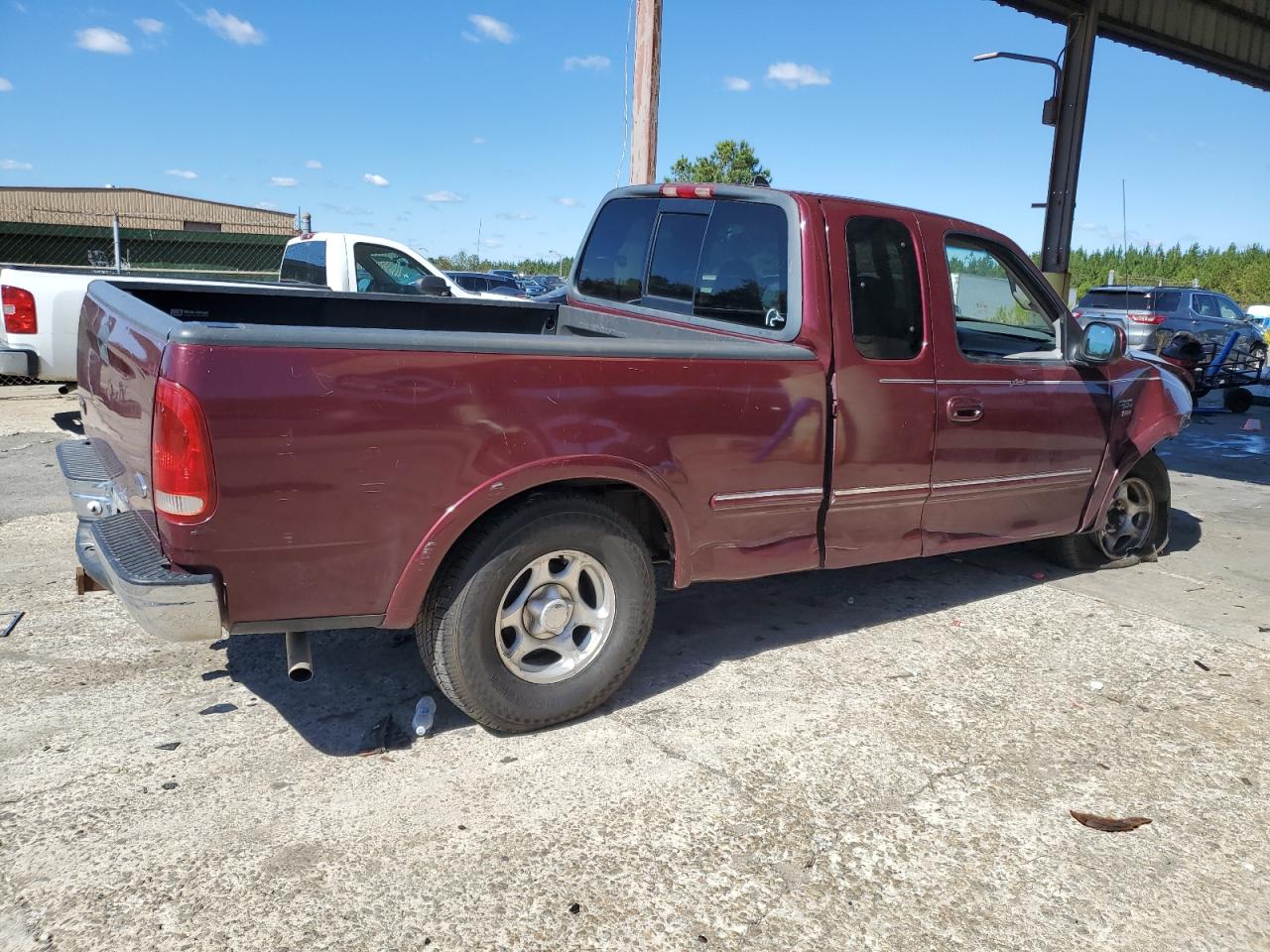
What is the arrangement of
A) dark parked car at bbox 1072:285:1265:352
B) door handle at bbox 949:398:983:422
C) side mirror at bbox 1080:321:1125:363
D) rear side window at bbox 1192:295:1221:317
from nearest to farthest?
door handle at bbox 949:398:983:422 < side mirror at bbox 1080:321:1125:363 < dark parked car at bbox 1072:285:1265:352 < rear side window at bbox 1192:295:1221:317

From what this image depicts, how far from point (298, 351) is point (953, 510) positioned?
3011mm

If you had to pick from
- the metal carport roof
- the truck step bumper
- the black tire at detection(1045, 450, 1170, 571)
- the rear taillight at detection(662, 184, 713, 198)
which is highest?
the metal carport roof

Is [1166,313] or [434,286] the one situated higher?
[1166,313]

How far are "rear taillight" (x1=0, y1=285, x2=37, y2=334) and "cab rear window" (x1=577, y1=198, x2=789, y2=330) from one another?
5.29 m

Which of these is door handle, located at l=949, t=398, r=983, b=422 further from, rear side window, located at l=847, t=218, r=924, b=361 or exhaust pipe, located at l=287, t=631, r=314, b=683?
exhaust pipe, located at l=287, t=631, r=314, b=683

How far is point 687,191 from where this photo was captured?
4352 millimetres

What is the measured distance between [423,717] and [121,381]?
151 centimetres

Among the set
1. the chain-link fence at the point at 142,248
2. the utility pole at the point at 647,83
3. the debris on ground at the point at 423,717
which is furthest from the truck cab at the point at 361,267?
the chain-link fence at the point at 142,248

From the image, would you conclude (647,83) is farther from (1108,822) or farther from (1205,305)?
(1205,305)

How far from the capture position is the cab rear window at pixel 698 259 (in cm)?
393

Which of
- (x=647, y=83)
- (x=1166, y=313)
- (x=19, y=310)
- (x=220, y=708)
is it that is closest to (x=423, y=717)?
(x=220, y=708)

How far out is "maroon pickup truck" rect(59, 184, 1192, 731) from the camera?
106 inches

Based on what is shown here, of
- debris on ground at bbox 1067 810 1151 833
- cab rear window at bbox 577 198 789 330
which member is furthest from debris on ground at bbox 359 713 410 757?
debris on ground at bbox 1067 810 1151 833

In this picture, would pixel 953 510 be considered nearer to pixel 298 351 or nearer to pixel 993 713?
pixel 993 713
